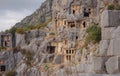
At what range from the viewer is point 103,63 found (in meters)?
11.2

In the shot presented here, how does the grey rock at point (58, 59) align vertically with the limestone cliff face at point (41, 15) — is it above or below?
below

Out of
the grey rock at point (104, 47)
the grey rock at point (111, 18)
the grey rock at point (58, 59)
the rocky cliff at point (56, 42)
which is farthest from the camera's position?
the grey rock at point (58, 59)

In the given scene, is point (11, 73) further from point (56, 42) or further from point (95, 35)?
point (95, 35)

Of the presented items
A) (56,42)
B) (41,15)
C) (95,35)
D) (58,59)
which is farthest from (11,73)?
(95,35)

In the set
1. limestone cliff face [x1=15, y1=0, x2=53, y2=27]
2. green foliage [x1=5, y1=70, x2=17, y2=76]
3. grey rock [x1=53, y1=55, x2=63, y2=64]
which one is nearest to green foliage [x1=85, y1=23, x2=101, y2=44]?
grey rock [x1=53, y1=55, x2=63, y2=64]

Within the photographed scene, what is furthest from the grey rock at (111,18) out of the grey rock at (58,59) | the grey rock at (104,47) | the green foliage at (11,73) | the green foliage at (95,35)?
the green foliage at (11,73)

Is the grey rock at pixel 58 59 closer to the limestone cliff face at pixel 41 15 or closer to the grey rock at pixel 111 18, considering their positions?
the limestone cliff face at pixel 41 15

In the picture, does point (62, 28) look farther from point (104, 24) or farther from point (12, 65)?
point (104, 24)

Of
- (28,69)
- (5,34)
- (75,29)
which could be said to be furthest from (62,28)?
(5,34)

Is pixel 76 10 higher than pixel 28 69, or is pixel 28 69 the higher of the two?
pixel 76 10

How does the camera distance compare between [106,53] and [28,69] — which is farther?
[28,69]

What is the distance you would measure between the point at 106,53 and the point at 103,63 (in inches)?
13.2

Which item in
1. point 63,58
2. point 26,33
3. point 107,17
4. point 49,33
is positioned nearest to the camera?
point 107,17

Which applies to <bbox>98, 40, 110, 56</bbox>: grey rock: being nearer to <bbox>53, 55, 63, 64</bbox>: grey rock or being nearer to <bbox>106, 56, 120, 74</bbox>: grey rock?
<bbox>106, 56, 120, 74</bbox>: grey rock
